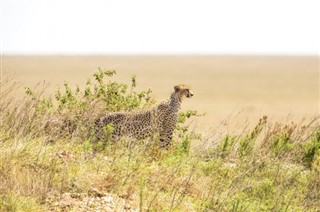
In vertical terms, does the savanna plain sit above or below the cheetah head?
below

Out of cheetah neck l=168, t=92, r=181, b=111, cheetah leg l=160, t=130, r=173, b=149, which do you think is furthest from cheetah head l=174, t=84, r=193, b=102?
cheetah leg l=160, t=130, r=173, b=149

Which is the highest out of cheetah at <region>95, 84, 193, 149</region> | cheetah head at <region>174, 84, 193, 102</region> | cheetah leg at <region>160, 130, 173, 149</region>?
cheetah head at <region>174, 84, 193, 102</region>

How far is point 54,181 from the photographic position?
5289mm

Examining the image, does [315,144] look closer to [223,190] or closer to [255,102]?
[223,190]

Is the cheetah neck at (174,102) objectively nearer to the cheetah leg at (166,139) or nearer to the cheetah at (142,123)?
the cheetah at (142,123)

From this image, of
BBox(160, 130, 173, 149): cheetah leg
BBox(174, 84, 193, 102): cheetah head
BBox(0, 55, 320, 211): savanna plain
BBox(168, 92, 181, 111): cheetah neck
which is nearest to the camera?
BBox(0, 55, 320, 211): savanna plain

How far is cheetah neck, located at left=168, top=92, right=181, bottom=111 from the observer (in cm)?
805

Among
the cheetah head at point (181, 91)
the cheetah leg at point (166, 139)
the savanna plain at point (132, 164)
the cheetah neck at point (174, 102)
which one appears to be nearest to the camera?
the savanna plain at point (132, 164)

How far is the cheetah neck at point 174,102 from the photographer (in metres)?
8.05

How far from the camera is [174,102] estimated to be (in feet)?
26.6

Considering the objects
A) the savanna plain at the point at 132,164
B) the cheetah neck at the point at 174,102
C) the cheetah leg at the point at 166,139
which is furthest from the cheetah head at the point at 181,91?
the cheetah leg at the point at 166,139

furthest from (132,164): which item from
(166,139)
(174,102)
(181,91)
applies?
(181,91)

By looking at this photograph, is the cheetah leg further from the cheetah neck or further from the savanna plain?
the cheetah neck

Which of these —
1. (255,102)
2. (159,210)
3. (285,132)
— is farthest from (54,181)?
(255,102)
